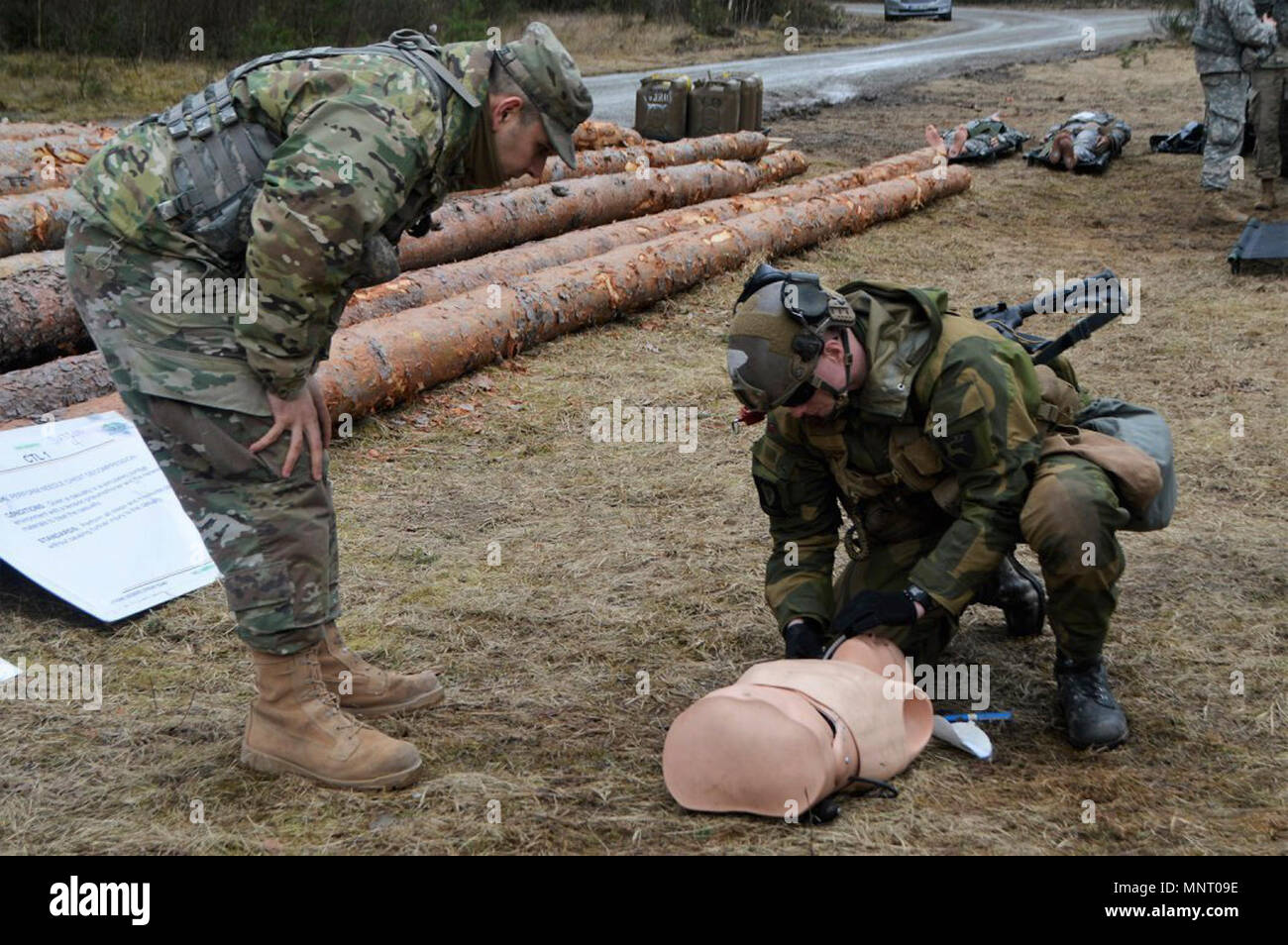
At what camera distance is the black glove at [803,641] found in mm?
3363

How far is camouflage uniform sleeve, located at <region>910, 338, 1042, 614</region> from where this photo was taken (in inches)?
124

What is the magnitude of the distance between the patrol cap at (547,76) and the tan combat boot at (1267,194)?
872cm

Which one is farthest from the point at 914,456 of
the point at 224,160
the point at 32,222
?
the point at 32,222

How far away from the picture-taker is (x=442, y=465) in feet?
19.0

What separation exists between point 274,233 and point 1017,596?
101 inches

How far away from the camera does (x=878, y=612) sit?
3193 millimetres

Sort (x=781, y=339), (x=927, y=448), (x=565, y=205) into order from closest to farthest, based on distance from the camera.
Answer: (x=781, y=339) → (x=927, y=448) → (x=565, y=205)

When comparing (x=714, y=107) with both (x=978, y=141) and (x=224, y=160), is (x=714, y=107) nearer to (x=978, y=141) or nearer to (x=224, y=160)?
(x=978, y=141)

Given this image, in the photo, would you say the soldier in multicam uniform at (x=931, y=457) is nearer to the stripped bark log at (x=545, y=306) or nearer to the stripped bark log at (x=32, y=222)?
the stripped bark log at (x=545, y=306)

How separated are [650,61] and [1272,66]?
14414 millimetres

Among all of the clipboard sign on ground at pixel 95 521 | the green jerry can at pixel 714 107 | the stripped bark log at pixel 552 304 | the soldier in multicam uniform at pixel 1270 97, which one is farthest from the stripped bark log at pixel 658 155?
the clipboard sign on ground at pixel 95 521

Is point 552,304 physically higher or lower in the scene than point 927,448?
lower

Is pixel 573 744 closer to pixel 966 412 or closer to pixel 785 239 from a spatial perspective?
pixel 966 412

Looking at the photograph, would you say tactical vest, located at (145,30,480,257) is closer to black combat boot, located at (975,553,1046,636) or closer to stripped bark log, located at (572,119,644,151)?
black combat boot, located at (975,553,1046,636)
